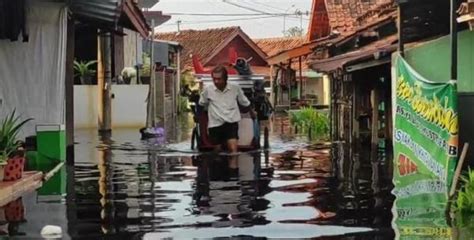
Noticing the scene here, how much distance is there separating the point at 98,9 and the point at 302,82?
30.7 m

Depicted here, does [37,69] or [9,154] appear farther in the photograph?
[37,69]

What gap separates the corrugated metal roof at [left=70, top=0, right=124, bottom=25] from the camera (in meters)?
16.4

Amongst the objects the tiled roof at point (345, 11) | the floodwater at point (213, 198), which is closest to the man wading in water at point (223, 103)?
the floodwater at point (213, 198)

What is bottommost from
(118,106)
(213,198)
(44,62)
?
(213,198)

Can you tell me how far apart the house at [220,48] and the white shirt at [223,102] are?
123 ft

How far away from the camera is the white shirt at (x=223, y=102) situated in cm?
1731

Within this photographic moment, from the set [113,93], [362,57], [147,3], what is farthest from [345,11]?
[362,57]

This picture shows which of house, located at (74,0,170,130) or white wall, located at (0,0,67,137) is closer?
white wall, located at (0,0,67,137)

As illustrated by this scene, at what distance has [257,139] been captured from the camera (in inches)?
746

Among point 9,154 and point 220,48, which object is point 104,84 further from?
point 220,48

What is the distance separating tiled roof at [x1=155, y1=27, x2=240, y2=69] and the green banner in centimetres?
4198

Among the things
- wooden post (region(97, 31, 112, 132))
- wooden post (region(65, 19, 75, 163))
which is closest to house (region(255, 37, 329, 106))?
wooden post (region(97, 31, 112, 132))

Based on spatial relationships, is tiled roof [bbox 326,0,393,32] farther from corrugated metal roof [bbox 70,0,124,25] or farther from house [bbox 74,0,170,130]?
corrugated metal roof [bbox 70,0,124,25]

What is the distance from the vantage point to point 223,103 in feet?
57.0
